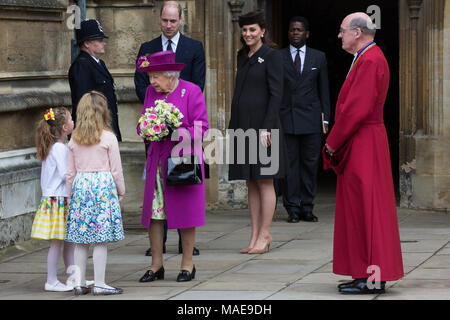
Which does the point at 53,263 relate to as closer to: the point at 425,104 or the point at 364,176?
the point at 364,176

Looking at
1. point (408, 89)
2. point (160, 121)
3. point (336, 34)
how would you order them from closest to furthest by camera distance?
point (160, 121) → point (408, 89) → point (336, 34)

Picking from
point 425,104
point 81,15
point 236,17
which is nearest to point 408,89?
point 425,104

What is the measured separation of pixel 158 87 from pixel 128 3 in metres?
4.56

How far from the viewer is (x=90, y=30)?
862 cm

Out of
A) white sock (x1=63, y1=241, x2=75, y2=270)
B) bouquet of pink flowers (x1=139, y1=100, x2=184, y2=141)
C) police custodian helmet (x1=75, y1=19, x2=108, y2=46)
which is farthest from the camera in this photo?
police custodian helmet (x1=75, y1=19, x2=108, y2=46)

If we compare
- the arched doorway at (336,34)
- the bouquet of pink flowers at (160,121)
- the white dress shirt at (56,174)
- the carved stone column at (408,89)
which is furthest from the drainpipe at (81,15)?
the arched doorway at (336,34)

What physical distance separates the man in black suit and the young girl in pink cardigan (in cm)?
389

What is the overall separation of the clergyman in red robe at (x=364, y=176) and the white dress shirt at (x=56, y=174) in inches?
77.0

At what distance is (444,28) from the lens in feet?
37.0

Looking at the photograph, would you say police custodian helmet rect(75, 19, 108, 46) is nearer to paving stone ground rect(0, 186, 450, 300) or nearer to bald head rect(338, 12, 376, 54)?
paving stone ground rect(0, 186, 450, 300)

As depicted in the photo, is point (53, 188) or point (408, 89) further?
point (408, 89)

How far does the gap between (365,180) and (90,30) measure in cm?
287

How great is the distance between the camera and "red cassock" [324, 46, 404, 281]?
22.8ft

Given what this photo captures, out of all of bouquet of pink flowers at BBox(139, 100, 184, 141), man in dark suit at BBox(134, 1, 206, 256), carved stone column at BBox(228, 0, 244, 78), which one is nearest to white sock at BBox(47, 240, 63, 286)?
bouquet of pink flowers at BBox(139, 100, 184, 141)
